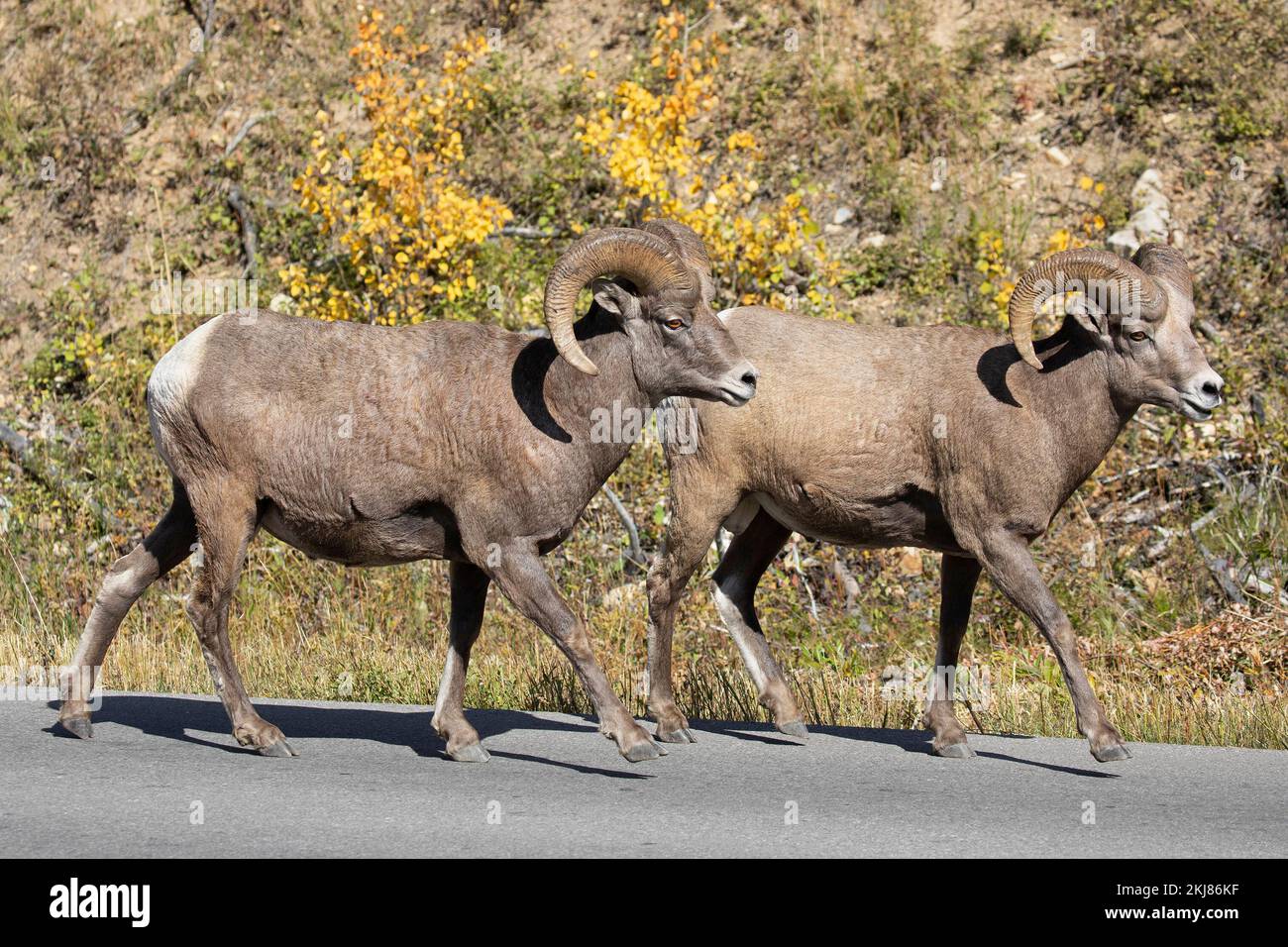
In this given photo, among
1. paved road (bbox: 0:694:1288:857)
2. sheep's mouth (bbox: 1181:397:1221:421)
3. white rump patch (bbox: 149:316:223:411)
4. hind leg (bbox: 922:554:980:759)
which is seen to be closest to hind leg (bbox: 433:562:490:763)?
paved road (bbox: 0:694:1288:857)

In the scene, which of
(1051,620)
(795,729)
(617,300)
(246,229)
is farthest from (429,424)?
(246,229)

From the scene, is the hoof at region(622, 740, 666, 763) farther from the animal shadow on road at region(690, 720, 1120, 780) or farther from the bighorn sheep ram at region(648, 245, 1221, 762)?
the animal shadow on road at region(690, 720, 1120, 780)

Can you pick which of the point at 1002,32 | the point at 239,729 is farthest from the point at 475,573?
the point at 1002,32

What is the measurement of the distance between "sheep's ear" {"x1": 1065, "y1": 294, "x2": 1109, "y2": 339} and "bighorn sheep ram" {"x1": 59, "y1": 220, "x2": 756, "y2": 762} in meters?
1.62

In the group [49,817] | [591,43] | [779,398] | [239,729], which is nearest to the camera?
[49,817]

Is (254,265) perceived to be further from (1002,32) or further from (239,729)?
(239,729)

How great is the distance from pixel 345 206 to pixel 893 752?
26.8 ft

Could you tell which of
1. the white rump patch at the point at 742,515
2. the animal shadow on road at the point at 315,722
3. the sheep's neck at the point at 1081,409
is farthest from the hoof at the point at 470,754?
the sheep's neck at the point at 1081,409

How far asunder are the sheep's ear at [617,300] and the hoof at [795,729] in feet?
7.08

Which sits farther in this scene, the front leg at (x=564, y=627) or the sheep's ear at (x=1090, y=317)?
the sheep's ear at (x=1090, y=317)

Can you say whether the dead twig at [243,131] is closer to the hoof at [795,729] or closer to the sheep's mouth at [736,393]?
the hoof at [795,729]

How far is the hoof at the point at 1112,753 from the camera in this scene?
6.98 metres

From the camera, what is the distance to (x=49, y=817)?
604cm

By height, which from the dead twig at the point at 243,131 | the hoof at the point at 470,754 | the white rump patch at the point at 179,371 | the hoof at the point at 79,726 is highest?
the dead twig at the point at 243,131
